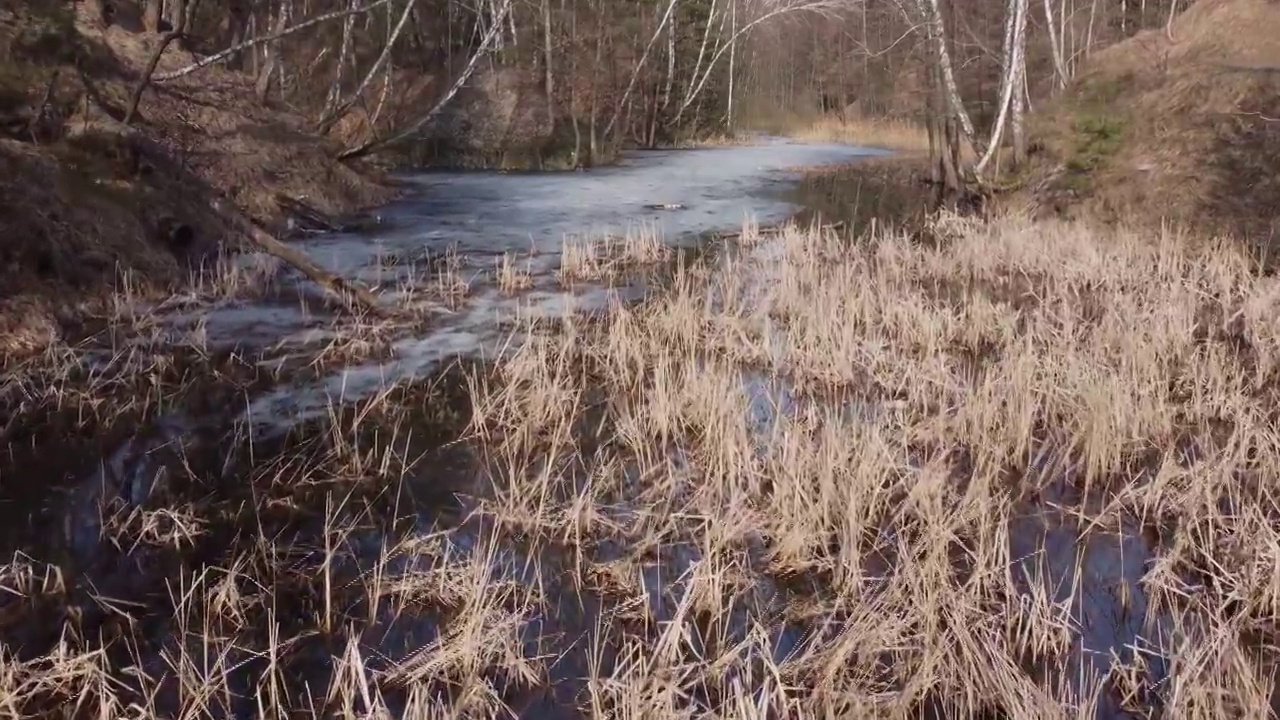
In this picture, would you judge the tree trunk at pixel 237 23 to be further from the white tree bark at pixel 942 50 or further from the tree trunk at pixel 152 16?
the white tree bark at pixel 942 50

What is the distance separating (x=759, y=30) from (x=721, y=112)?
507 inches

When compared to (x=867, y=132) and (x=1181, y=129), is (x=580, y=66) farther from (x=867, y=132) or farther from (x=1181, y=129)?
(x=1181, y=129)

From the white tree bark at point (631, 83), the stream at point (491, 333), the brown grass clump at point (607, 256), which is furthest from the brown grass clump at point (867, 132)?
the brown grass clump at point (607, 256)

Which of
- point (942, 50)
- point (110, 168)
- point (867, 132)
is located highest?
point (942, 50)

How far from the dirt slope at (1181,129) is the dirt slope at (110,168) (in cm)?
987

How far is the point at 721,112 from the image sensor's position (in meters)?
35.3

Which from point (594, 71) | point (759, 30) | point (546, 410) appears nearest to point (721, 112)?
point (594, 71)

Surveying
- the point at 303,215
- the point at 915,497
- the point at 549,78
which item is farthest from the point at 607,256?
the point at 549,78

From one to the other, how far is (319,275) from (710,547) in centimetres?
524

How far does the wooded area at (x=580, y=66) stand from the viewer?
1680 cm

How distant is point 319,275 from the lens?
25.0 ft

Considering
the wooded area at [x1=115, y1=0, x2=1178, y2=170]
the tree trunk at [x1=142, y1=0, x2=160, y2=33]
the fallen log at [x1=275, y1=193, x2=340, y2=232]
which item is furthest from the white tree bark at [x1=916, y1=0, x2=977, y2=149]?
the tree trunk at [x1=142, y1=0, x2=160, y2=33]

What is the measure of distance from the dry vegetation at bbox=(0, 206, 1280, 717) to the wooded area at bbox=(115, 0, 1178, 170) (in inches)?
427

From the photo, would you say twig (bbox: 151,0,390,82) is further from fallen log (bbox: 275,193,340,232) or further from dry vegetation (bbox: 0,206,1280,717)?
dry vegetation (bbox: 0,206,1280,717)
